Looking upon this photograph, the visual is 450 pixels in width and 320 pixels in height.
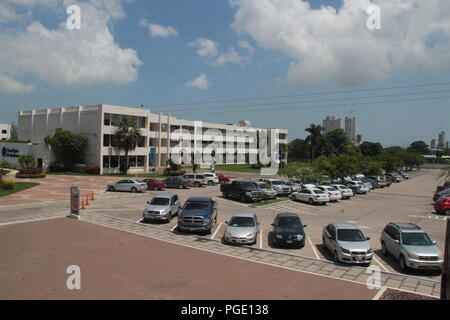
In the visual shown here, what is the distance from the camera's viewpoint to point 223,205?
27.8 meters

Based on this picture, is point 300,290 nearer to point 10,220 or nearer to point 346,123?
point 10,220

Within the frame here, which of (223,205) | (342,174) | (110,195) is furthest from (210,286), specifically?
(342,174)

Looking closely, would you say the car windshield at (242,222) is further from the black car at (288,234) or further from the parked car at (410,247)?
the parked car at (410,247)

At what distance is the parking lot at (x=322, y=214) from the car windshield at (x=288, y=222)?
3.64ft

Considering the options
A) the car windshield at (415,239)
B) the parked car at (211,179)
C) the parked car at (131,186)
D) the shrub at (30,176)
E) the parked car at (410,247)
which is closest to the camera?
the parked car at (410,247)

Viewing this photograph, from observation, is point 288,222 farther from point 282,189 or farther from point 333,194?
point 282,189

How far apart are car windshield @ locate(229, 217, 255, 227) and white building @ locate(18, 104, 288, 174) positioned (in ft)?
135

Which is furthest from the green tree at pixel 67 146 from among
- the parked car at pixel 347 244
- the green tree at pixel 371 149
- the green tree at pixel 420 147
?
the green tree at pixel 420 147

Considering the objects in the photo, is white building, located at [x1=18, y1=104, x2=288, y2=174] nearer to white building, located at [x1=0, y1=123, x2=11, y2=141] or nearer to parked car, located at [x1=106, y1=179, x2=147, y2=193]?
parked car, located at [x1=106, y1=179, x2=147, y2=193]

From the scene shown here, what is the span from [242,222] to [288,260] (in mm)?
3695

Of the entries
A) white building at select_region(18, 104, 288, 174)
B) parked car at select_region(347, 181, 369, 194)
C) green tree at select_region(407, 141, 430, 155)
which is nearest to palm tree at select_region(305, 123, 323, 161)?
white building at select_region(18, 104, 288, 174)

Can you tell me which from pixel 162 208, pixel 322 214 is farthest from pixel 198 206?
pixel 322 214

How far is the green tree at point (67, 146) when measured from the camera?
52156mm
